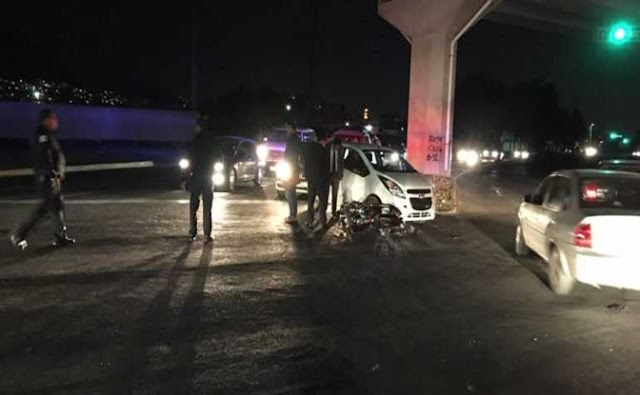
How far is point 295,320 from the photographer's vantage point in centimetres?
716

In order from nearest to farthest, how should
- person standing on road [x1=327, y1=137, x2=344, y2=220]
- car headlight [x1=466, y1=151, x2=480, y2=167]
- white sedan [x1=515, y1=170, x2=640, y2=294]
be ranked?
1. white sedan [x1=515, y1=170, x2=640, y2=294]
2. person standing on road [x1=327, y1=137, x2=344, y2=220]
3. car headlight [x1=466, y1=151, x2=480, y2=167]

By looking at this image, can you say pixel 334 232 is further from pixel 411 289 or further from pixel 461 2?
pixel 461 2

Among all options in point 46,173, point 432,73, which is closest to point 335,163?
point 46,173

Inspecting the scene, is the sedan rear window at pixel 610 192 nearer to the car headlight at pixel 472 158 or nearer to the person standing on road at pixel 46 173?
the person standing on road at pixel 46 173

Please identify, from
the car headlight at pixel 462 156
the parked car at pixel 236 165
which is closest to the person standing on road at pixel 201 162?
the parked car at pixel 236 165

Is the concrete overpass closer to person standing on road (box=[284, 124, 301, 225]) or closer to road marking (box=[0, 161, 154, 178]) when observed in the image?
person standing on road (box=[284, 124, 301, 225])

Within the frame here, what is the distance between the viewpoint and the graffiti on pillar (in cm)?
2095

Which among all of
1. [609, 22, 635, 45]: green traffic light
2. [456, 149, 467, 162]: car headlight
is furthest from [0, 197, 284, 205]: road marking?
[456, 149, 467, 162]: car headlight

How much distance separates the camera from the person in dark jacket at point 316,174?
13.1 meters

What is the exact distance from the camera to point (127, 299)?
304 inches

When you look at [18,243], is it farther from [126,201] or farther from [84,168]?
[84,168]

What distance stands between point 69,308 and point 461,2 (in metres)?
15.7

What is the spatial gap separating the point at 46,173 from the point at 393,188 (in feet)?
22.6

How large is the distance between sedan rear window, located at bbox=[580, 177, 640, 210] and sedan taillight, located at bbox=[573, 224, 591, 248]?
618mm
